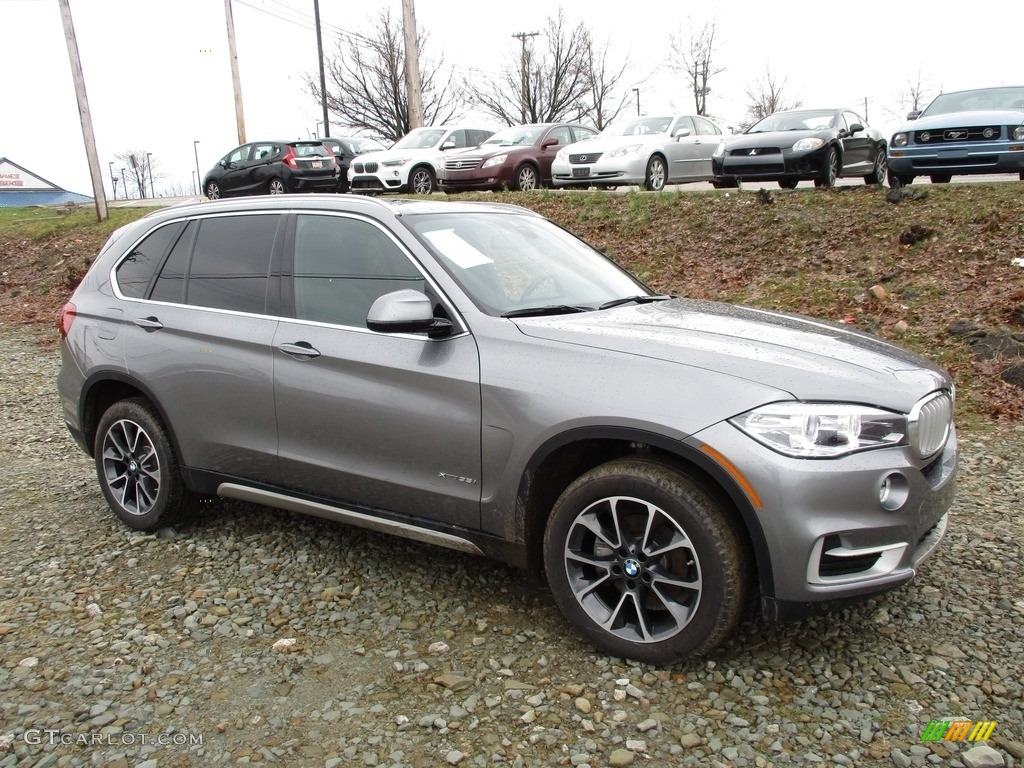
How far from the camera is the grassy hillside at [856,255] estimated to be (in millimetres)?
7434

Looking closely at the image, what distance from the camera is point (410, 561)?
4.32 metres

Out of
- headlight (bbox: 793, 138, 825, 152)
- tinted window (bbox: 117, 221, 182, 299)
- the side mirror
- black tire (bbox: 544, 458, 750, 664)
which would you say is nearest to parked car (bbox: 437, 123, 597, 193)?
headlight (bbox: 793, 138, 825, 152)

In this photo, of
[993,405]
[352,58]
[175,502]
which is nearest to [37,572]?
[175,502]

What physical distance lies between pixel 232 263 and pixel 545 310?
5.74 ft

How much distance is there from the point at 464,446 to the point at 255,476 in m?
1.33

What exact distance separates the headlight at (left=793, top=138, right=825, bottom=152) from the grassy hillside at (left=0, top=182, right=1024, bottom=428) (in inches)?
41.1

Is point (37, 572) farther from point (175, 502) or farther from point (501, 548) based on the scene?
point (501, 548)

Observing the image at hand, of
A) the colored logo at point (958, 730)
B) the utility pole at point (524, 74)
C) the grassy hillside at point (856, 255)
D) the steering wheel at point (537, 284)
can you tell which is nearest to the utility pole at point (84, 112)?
the grassy hillside at point (856, 255)

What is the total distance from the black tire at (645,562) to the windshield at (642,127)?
12.8m

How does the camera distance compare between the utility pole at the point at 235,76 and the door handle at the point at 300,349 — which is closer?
the door handle at the point at 300,349

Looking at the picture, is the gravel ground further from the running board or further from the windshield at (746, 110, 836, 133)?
the windshield at (746, 110, 836, 133)

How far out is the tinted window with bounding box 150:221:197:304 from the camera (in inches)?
183

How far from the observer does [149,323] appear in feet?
15.2

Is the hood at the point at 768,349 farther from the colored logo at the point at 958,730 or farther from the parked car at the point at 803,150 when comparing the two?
the parked car at the point at 803,150
